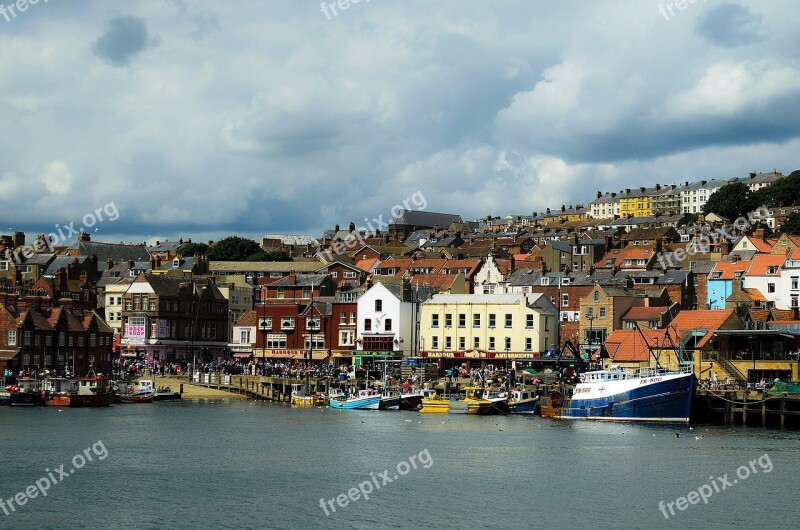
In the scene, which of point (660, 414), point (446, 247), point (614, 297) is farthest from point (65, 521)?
point (446, 247)

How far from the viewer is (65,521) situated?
49531 mm

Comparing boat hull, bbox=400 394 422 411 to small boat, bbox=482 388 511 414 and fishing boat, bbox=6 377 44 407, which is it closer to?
small boat, bbox=482 388 511 414

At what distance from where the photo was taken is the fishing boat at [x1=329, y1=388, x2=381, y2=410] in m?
104

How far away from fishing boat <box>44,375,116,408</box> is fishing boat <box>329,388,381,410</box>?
19622mm

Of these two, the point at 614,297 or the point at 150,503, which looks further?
the point at 614,297

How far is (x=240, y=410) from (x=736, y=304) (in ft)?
157

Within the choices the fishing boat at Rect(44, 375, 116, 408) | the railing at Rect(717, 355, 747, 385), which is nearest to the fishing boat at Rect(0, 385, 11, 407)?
the fishing boat at Rect(44, 375, 116, 408)

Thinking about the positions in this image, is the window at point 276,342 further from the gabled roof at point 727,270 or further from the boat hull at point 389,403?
the gabled roof at point 727,270

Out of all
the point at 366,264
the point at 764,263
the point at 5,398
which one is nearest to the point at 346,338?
the point at 5,398

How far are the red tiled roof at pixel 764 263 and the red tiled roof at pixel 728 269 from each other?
3.52 feet

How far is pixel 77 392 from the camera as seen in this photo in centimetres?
10544

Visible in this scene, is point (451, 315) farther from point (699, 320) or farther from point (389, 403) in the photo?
point (699, 320)

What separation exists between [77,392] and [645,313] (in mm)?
51067

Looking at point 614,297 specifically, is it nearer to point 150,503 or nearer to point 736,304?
point 736,304
